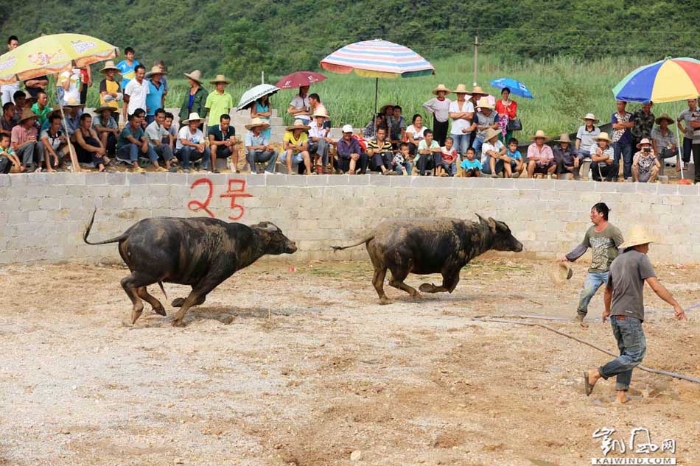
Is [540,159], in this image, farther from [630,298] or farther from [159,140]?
[630,298]

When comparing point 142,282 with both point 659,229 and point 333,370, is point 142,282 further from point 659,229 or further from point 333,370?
point 659,229

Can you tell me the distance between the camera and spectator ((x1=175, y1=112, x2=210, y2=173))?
1950 cm

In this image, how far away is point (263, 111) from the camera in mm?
20812

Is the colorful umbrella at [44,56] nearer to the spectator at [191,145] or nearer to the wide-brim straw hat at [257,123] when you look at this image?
the spectator at [191,145]

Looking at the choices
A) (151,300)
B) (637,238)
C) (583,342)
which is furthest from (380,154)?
(637,238)

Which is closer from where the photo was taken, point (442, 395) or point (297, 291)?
point (442, 395)

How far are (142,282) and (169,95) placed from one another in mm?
14241

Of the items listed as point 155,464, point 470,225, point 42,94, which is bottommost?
point 155,464

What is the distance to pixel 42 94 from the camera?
61.3 ft

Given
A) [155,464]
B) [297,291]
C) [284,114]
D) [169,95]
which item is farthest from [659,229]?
[155,464]

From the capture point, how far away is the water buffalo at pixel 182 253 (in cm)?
1348

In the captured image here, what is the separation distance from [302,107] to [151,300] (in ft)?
26.7

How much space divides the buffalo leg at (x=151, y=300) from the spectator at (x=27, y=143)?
4883 millimetres

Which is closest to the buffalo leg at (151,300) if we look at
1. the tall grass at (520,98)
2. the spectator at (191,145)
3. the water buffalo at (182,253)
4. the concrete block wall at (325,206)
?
the water buffalo at (182,253)
